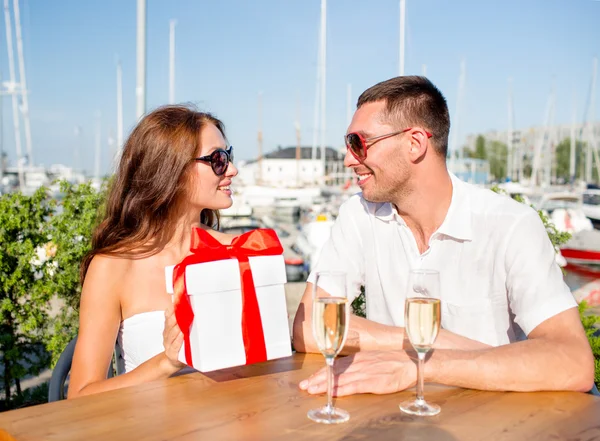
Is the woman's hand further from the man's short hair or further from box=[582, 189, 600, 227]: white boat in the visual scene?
box=[582, 189, 600, 227]: white boat

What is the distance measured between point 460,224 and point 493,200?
188 millimetres

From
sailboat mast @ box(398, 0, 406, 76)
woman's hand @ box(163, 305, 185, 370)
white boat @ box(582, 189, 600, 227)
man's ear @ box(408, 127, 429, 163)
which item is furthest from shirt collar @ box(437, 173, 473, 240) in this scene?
white boat @ box(582, 189, 600, 227)

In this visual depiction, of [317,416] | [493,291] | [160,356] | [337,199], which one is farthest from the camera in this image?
[337,199]

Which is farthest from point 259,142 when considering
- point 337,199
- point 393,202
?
point 393,202

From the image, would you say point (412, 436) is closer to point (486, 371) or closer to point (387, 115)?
point (486, 371)

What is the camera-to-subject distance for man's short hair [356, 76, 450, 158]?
2.58 metres

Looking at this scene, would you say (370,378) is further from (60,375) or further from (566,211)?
(566,211)

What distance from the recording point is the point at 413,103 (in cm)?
260

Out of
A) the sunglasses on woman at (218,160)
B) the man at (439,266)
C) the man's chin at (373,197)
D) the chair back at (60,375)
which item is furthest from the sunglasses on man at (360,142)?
the chair back at (60,375)

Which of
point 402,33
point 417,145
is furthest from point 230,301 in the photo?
point 402,33

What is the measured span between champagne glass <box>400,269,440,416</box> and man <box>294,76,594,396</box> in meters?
0.14

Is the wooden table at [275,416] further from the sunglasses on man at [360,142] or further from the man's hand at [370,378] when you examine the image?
the sunglasses on man at [360,142]

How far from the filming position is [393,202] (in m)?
2.71

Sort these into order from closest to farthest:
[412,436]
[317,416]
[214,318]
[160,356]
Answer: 1. [412,436]
2. [317,416]
3. [214,318]
4. [160,356]
